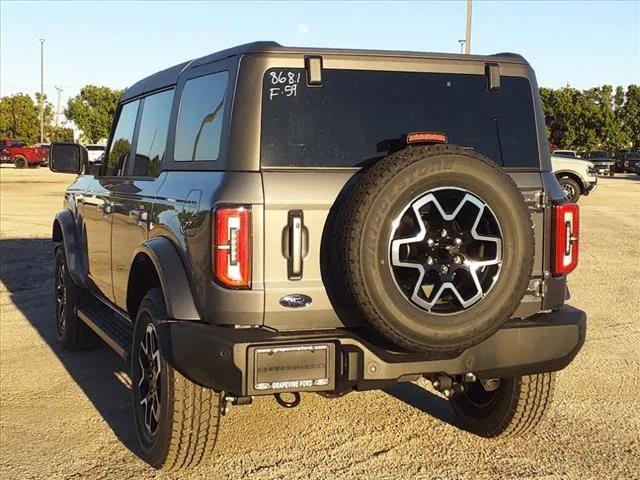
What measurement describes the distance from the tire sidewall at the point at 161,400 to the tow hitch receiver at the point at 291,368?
57 centimetres

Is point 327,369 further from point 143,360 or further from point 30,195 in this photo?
point 30,195

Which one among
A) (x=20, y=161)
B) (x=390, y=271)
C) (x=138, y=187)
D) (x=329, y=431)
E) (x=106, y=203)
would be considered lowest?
(x=329, y=431)

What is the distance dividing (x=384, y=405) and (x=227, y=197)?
2.19m

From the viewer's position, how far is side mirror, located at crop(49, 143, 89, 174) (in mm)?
5973

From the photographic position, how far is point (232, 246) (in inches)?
135

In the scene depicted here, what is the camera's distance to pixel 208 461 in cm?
414

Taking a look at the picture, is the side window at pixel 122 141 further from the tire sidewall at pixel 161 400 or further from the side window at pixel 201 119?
the tire sidewall at pixel 161 400

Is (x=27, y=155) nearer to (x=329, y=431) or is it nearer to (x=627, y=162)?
(x=627, y=162)

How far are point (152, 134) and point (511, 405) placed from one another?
264cm

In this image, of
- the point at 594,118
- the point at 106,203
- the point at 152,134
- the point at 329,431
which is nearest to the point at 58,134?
the point at 594,118

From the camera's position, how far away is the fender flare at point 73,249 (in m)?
5.91

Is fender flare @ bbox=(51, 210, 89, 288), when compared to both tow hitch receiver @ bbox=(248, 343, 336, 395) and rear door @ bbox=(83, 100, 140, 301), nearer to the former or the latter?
rear door @ bbox=(83, 100, 140, 301)

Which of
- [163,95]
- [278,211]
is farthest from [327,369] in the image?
[163,95]

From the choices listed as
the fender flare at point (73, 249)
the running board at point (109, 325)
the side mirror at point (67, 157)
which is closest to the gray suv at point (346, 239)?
the running board at point (109, 325)
